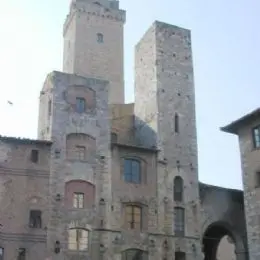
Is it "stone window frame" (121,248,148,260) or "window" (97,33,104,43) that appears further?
"window" (97,33,104,43)

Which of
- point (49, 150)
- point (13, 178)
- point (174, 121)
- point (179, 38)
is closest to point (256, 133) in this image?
point (174, 121)

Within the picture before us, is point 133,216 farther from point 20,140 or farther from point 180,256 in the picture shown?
point 20,140

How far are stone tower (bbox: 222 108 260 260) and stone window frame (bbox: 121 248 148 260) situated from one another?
6573 millimetres

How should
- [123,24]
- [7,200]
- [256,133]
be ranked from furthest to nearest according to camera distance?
[123,24] → [256,133] → [7,200]

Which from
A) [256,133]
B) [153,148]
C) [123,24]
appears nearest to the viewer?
[256,133]

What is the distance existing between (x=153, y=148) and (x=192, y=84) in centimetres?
622

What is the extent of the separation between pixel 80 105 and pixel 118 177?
17.8ft

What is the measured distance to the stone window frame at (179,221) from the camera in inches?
1420

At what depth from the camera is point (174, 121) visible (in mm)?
38562

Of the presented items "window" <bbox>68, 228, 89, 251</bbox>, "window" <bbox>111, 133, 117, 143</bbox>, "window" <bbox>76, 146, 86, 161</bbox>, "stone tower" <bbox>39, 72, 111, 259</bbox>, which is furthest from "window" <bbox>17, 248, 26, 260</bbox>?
"window" <bbox>111, 133, 117, 143</bbox>

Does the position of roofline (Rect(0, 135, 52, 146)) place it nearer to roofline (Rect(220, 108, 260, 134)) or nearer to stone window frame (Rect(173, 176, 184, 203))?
stone window frame (Rect(173, 176, 184, 203))

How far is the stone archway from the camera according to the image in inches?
1539

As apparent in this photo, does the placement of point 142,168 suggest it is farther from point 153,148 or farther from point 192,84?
point 192,84

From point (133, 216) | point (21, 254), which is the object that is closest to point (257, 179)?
point (133, 216)
